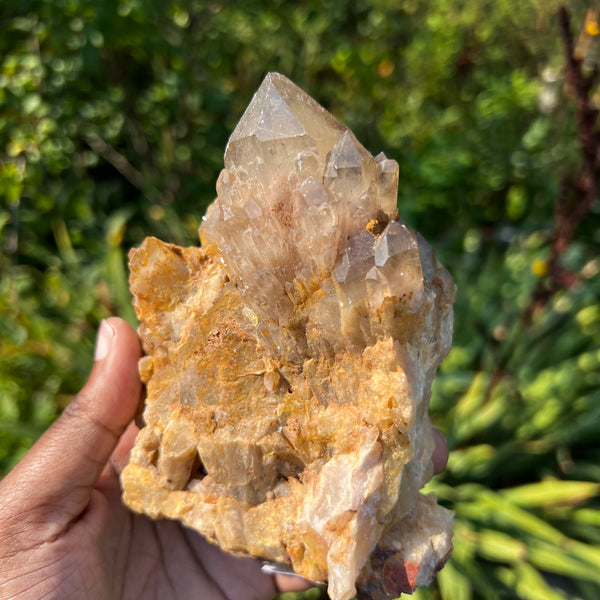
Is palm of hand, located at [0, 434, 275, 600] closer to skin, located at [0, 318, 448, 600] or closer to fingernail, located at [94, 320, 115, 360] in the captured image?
skin, located at [0, 318, 448, 600]

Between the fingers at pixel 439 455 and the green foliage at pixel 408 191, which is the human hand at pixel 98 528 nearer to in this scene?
the fingers at pixel 439 455

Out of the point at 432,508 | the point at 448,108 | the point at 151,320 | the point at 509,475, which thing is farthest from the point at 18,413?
the point at 448,108

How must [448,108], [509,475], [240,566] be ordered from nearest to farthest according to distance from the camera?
[240,566] < [509,475] < [448,108]

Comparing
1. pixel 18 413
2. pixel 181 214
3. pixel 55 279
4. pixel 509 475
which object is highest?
pixel 181 214

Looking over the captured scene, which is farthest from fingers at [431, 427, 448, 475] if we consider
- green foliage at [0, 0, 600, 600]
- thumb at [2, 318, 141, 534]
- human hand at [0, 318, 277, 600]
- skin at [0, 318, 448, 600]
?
thumb at [2, 318, 141, 534]

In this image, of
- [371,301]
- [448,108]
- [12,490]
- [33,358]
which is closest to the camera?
[371,301]

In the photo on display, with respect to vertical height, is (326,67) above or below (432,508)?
above

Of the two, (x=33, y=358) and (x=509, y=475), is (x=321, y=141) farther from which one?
(x=33, y=358)
